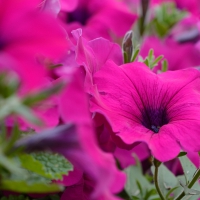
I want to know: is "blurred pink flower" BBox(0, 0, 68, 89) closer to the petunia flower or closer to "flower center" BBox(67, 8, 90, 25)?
the petunia flower

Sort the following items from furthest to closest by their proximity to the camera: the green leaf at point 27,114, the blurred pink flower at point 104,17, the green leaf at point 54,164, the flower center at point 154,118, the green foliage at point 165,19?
the green foliage at point 165,19 < the blurred pink flower at point 104,17 < the flower center at point 154,118 < the green leaf at point 54,164 < the green leaf at point 27,114

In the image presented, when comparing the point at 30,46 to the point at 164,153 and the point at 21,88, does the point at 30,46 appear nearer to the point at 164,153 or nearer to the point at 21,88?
the point at 21,88

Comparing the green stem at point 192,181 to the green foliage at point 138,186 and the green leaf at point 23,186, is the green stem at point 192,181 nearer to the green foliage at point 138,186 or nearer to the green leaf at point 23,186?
the green foliage at point 138,186

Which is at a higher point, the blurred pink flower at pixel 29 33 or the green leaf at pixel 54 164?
the blurred pink flower at pixel 29 33

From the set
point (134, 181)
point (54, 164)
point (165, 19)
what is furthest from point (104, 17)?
point (54, 164)

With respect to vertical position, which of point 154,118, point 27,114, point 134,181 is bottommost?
point 134,181

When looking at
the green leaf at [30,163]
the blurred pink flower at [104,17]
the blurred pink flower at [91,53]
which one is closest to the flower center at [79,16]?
the blurred pink flower at [104,17]

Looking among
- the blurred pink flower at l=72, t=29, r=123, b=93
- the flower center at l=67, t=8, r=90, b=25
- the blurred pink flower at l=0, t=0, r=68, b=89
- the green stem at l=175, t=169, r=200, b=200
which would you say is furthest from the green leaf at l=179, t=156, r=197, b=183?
the flower center at l=67, t=8, r=90, b=25

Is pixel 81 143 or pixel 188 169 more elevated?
pixel 81 143

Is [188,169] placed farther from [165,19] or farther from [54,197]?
[165,19]
